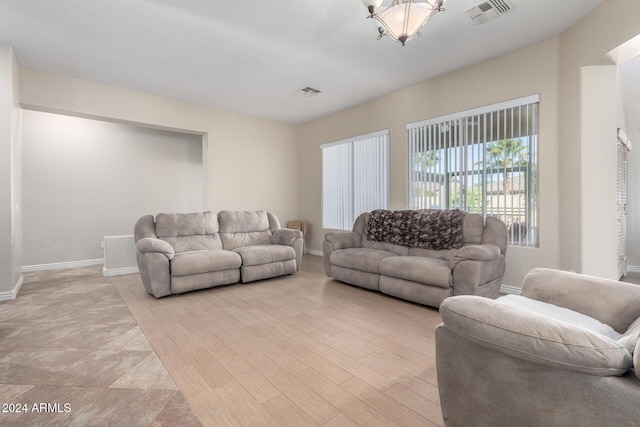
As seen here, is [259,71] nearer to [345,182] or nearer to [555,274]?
[345,182]

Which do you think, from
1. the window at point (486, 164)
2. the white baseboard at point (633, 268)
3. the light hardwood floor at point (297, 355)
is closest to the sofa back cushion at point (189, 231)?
the light hardwood floor at point (297, 355)

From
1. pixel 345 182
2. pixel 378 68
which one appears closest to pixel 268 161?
pixel 345 182

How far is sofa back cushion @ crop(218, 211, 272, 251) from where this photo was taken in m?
4.75

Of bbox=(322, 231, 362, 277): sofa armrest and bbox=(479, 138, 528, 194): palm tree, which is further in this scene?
bbox=(322, 231, 362, 277): sofa armrest

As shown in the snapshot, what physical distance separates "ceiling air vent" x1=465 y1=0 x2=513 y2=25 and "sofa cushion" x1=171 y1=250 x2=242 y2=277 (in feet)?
12.5

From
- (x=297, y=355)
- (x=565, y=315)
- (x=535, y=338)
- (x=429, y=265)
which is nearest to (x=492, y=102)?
(x=429, y=265)

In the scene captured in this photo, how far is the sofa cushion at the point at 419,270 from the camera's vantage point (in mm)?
3048

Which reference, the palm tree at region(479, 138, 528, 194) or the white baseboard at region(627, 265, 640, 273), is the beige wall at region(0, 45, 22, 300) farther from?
the white baseboard at region(627, 265, 640, 273)

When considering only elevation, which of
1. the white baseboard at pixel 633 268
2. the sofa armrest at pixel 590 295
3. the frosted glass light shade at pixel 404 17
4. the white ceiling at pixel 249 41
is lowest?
the white baseboard at pixel 633 268

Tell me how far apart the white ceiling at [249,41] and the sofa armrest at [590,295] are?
2457 mm

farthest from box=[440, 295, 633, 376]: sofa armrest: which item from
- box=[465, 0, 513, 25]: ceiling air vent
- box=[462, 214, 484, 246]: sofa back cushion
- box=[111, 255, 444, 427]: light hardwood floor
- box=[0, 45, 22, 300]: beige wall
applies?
box=[0, 45, 22, 300]: beige wall

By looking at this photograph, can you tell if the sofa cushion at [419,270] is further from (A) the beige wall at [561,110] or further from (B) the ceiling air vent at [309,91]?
(B) the ceiling air vent at [309,91]

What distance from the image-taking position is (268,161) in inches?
258

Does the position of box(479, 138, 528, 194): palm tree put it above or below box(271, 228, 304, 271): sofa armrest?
above
